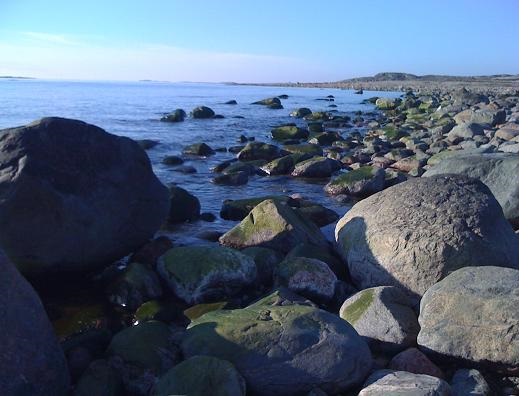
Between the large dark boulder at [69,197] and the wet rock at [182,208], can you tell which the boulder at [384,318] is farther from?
the wet rock at [182,208]

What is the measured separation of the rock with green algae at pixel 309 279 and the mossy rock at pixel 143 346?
198cm

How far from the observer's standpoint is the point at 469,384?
188 inches

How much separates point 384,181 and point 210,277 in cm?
892

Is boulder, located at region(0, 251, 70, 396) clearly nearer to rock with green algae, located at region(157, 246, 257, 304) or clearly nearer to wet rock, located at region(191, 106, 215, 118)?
rock with green algae, located at region(157, 246, 257, 304)

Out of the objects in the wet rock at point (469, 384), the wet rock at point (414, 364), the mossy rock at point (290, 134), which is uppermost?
the mossy rock at point (290, 134)

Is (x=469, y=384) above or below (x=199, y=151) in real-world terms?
below

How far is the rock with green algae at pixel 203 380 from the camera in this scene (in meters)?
4.32

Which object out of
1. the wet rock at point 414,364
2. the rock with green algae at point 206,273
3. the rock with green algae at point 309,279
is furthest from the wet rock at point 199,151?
the wet rock at point 414,364

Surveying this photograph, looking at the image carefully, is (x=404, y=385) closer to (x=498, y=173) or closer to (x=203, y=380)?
(x=203, y=380)

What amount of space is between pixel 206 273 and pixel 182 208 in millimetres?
4538

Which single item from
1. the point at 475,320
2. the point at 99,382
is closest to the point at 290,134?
the point at 475,320

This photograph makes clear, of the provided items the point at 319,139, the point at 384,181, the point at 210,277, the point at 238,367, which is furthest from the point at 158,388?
the point at 319,139

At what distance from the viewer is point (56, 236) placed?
7062 millimetres

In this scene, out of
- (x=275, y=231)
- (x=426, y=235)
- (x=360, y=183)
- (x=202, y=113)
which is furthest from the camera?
(x=202, y=113)
